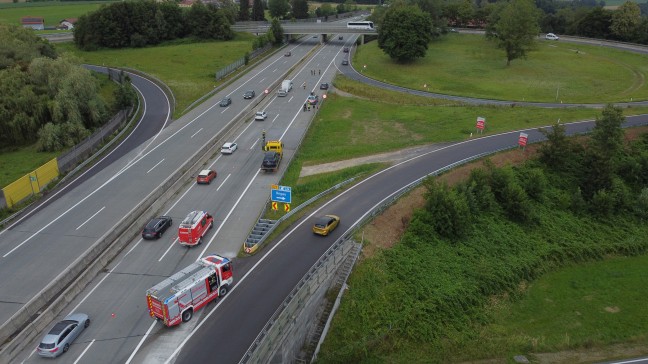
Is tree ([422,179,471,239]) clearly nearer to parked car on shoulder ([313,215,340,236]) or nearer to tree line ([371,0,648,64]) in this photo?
parked car on shoulder ([313,215,340,236])

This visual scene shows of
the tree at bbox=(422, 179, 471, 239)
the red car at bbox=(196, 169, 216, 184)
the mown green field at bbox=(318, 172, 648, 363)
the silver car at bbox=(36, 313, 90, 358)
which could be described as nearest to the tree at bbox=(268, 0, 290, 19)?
the red car at bbox=(196, 169, 216, 184)

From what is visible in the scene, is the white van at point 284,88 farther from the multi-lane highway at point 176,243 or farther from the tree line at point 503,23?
the tree line at point 503,23

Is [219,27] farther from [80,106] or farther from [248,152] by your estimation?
[248,152]

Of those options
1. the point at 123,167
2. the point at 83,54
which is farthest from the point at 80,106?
the point at 83,54

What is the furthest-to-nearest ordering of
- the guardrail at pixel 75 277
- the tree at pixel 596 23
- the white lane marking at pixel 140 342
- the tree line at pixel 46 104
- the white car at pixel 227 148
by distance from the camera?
1. the tree at pixel 596 23
2. the tree line at pixel 46 104
3. the white car at pixel 227 148
4. the guardrail at pixel 75 277
5. the white lane marking at pixel 140 342

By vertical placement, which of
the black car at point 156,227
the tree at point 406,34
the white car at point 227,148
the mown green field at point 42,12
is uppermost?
the mown green field at point 42,12

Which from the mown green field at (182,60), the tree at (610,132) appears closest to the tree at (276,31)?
the mown green field at (182,60)

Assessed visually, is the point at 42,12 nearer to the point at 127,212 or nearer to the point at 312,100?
the point at 312,100

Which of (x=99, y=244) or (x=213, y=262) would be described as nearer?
(x=213, y=262)
